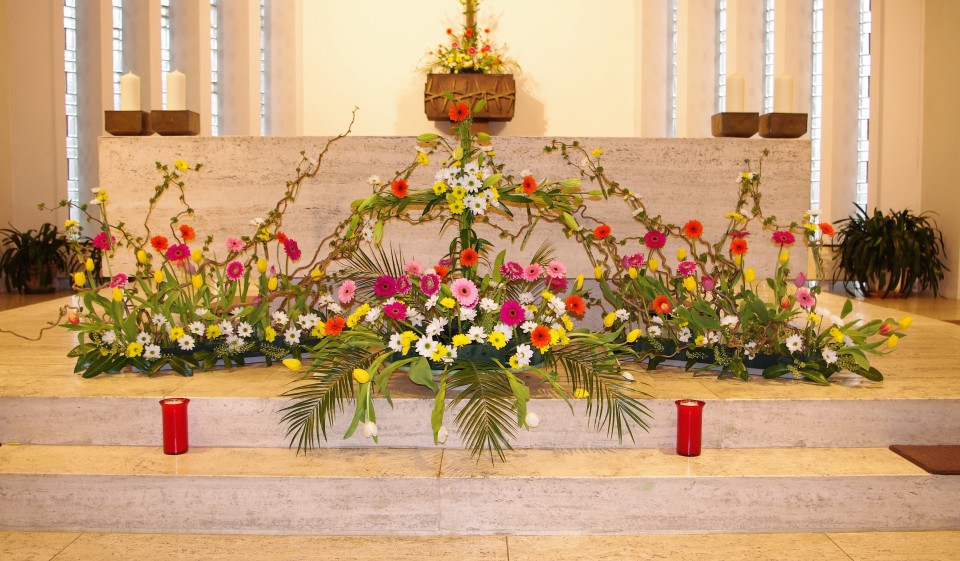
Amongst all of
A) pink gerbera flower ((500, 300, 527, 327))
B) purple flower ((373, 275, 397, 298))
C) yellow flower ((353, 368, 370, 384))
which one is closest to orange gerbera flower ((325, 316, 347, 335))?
purple flower ((373, 275, 397, 298))

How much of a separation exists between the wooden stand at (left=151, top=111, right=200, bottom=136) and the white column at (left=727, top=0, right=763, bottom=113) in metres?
5.10

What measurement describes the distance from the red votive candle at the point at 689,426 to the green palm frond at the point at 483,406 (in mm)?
514

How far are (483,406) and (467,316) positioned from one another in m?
0.36

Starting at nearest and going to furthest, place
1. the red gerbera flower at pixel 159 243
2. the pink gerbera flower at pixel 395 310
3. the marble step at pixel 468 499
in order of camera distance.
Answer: the marble step at pixel 468 499 < the pink gerbera flower at pixel 395 310 < the red gerbera flower at pixel 159 243

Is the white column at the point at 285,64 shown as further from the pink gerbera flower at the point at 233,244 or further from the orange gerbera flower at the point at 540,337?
the orange gerbera flower at the point at 540,337

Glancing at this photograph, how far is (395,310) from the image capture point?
115 inches

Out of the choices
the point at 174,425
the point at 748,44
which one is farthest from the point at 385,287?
the point at 748,44

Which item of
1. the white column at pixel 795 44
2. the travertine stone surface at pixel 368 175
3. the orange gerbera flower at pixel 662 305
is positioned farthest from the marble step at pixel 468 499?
the white column at pixel 795 44

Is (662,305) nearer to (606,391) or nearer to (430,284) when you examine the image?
(606,391)

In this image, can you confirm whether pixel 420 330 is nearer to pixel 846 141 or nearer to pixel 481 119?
pixel 481 119

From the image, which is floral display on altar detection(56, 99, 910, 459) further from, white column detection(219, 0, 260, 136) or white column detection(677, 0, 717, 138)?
white column detection(677, 0, 717, 138)

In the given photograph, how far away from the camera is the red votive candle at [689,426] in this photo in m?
2.79

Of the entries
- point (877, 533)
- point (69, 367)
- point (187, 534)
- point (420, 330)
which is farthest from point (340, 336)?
point (877, 533)

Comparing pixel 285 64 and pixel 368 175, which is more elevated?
pixel 285 64
